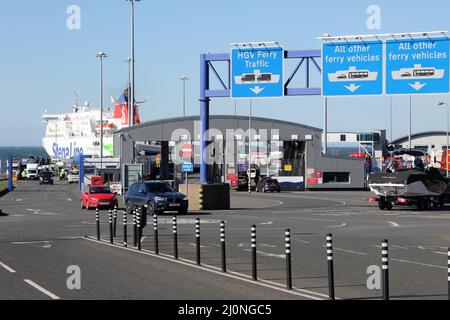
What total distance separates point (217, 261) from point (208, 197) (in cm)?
2681

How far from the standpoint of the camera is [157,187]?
40.7 m

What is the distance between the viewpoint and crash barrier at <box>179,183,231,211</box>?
4547 cm

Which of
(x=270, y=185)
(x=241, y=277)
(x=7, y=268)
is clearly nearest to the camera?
(x=241, y=277)

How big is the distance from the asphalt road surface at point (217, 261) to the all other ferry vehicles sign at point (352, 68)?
820 centimetres

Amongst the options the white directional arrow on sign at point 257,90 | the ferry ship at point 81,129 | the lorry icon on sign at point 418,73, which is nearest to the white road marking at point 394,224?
the lorry icon on sign at point 418,73

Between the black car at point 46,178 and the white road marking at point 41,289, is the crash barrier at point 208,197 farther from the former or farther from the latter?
the black car at point 46,178

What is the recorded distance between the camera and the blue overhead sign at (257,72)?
41406 millimetres

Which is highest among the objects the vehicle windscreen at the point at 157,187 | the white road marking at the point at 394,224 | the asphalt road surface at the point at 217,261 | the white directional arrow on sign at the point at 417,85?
the white directional arrow on sign at the point at 417,85

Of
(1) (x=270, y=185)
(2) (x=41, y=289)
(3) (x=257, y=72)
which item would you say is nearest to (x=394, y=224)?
(3) (x=257, y=72)

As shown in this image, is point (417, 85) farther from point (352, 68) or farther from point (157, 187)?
point (157, 187)

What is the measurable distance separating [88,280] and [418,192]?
32.5 metres

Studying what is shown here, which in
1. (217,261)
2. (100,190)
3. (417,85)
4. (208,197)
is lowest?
(217,261)

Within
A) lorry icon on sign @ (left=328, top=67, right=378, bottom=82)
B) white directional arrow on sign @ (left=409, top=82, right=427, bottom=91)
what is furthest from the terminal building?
white directional arrow on sign @ (left=409, top=82, right=427, bottom=91)
